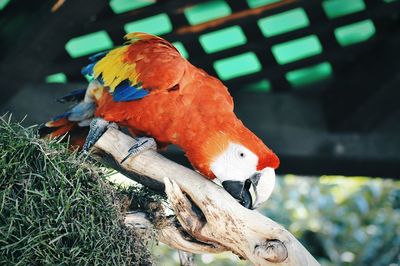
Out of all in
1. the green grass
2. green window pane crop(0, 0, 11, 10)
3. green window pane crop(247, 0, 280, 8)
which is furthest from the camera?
green window pane crop(247, 0, 280, 8)

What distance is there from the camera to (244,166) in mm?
1916

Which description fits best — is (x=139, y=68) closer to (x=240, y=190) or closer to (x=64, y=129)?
(x=64, y=129)

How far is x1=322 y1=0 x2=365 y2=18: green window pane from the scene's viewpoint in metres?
3.14

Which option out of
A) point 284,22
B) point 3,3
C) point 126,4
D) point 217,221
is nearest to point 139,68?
point 217,221

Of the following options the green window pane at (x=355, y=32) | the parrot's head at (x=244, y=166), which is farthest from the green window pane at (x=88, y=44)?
the parrot's head at (x=244, y=166)

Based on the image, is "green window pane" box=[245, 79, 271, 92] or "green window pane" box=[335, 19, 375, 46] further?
"green window pane" box=[245, 79, 271, 92]

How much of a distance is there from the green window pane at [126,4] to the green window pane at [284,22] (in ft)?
1.46

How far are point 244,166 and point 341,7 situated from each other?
4.67 feet

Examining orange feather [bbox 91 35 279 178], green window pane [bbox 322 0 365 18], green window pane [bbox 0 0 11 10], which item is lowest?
green window pane [bbox 322 0 365 18]

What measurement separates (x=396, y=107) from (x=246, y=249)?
177 centimetres

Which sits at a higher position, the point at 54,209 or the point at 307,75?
the point at 54,209

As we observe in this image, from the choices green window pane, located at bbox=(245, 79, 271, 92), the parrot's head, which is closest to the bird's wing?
the parrot's head

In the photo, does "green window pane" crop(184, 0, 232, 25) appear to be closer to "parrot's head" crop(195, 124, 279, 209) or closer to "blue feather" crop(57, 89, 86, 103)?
"blue feather" crop(57, 89, 86, 103)

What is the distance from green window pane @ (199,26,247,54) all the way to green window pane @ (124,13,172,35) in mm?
144
